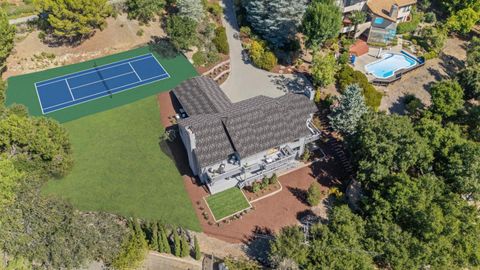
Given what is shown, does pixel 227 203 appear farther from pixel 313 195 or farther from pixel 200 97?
pixel 200 97

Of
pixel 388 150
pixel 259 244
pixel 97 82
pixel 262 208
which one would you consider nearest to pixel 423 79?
pixel 388 150

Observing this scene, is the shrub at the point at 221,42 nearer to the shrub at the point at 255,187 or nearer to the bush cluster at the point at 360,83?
the bush cluster at the point at 360,83

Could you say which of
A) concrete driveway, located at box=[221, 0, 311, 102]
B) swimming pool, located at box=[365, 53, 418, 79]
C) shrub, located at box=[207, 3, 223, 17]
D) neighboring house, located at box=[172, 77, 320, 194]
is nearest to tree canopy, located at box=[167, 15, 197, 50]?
concrete driveway, located at box=[221, 0, 311, 102]

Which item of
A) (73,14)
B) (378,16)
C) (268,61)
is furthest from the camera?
(378,16)

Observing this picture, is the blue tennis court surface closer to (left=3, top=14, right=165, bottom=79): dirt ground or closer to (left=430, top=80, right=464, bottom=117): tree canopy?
(left=3, top=14, right=165, bottom=79): dirt ground

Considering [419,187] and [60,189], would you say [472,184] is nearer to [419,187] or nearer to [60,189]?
[419,187]

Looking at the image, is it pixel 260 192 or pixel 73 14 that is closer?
pixel 260 192
